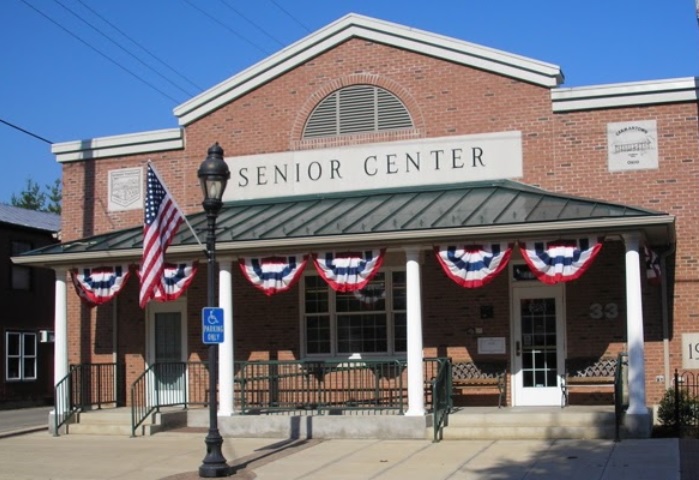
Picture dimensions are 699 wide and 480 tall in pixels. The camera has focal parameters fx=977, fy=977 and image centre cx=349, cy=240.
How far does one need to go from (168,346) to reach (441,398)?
6.97 metres

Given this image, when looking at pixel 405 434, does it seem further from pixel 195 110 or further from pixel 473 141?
pixel 195 110

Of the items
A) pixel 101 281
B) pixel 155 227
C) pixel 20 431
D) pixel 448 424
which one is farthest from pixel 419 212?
pixel 20 431

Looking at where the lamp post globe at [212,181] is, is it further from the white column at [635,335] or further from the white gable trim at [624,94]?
the white gable trim at [624,94]

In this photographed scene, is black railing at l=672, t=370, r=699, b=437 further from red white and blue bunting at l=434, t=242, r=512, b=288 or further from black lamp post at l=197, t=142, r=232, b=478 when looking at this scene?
black lamp post at l=197, t=142, r=232, b=478

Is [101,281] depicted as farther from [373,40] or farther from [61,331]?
[373,40]

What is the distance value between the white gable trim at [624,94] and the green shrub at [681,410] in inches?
204

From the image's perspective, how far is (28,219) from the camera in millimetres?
32500

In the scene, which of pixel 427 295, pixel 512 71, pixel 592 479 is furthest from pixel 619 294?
pixel 592 479

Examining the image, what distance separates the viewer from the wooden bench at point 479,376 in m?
17.3

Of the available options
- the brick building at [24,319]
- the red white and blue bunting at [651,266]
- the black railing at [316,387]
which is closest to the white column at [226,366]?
the black railing at [316,387]

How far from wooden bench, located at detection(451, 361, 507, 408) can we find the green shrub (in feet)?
8.99

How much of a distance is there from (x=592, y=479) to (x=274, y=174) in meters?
10.3

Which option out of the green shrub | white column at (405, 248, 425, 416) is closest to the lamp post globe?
white column at (405, 248, 425, 416)

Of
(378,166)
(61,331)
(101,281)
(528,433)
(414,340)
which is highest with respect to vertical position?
(378,166)
